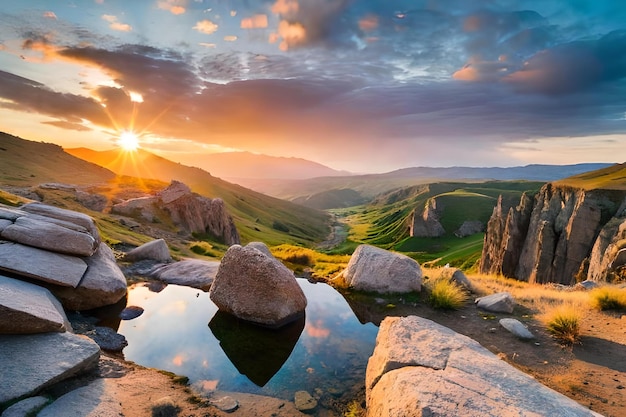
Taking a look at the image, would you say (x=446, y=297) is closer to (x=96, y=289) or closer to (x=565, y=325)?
(x=565, y=325)

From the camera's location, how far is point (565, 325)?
13.0 metres

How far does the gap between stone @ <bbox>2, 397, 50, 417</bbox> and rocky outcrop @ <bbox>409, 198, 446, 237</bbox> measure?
14579 cm

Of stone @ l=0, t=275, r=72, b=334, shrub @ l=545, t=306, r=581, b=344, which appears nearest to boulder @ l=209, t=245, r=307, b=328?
stone @ l=0, t=275, r=72, b=334

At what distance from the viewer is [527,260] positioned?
56844 millimetres

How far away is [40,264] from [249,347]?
9.64 meters

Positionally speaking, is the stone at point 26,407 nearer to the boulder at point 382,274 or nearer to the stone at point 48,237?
the stone at point 48,237

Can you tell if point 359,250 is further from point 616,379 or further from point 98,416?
point 98,416

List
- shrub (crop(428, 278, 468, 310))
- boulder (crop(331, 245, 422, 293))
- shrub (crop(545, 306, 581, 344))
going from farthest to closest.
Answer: boulder (crop(331, 245, 422, 293)) < shrub (crop(428, 278, 468, 310)) < shrub (crop(545, 306, 581, 344))

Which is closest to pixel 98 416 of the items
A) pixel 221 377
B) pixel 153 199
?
pixel 221 377

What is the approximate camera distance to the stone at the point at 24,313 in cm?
932

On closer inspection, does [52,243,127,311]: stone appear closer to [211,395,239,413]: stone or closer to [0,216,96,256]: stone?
[0,216,96,256]: stone

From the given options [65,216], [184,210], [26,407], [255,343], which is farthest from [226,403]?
[184,210]

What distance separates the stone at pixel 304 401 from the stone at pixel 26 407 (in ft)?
21.0

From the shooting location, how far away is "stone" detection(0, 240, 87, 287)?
43.1 feet
